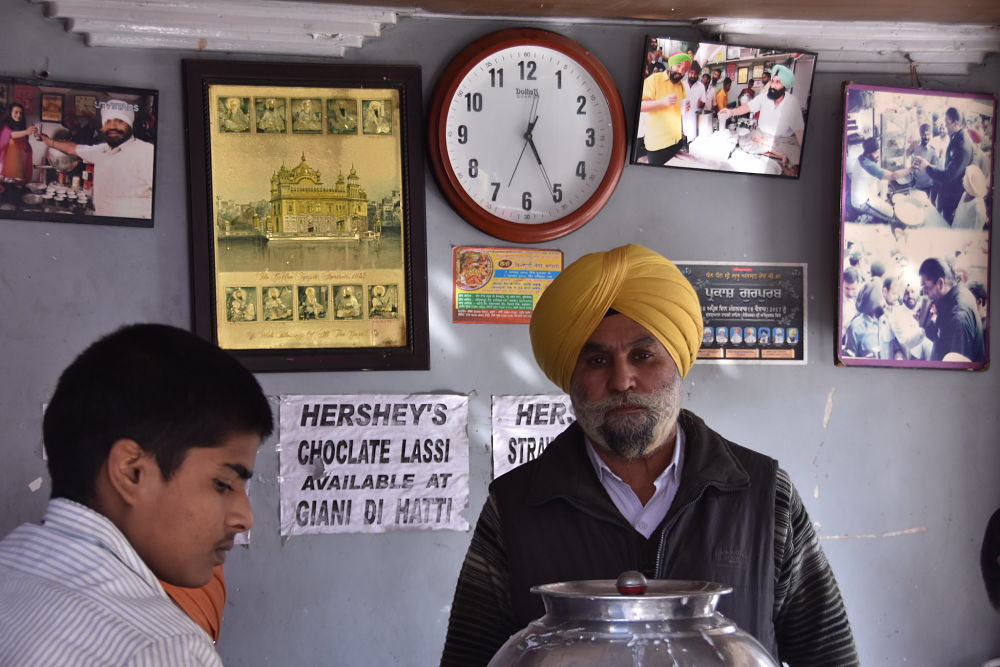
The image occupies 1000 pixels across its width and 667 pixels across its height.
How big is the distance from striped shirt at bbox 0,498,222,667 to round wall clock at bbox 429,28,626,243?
189 cm

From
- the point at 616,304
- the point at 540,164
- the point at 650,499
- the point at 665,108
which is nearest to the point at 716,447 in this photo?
the point at 650,499

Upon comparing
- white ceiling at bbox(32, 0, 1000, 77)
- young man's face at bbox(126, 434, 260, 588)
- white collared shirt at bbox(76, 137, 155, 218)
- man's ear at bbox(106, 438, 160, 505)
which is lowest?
young man's face at bbox(126, 434, 260, 588)

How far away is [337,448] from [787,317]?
136 centimetres

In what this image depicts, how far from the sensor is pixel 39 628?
0.99 meters

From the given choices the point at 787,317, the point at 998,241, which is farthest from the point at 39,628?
the point at 998,241

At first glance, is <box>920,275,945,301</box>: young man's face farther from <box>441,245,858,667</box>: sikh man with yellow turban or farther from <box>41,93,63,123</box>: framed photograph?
<box>41,93,63,123</box>: framed photograph

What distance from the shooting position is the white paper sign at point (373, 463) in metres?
2.85

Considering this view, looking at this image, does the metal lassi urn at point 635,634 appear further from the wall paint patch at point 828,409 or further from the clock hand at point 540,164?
the wall paint patch at point 828,409

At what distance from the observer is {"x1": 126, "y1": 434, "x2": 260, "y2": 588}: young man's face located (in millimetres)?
1218

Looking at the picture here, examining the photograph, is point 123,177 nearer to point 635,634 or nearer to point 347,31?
point 347,31

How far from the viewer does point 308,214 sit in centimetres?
286

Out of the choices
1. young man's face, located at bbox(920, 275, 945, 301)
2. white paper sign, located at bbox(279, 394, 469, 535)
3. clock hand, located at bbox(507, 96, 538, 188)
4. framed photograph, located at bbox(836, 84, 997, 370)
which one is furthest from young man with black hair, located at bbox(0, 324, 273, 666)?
young man's face, located at bbox(920, 275, 945, 301)

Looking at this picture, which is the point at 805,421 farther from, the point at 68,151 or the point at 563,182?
the point at 68,151

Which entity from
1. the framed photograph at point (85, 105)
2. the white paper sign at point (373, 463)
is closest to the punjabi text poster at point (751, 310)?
the white paper sign at point (373, 463)
